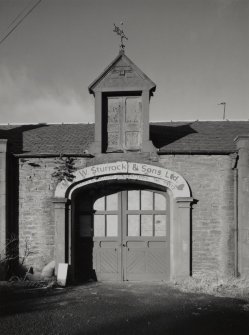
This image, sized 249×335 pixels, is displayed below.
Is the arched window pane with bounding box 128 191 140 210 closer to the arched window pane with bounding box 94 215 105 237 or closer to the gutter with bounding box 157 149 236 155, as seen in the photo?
the arched window pane with bounding box 94 215 105 237

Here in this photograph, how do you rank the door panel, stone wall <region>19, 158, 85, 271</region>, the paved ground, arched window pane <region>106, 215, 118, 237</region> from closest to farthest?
the paved ground < stone wall <region>19, 158, 85, 271</region> < the door panel < arched window pane <region>106, 215, 118, 237</region>

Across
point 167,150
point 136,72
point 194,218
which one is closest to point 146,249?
point 194,218

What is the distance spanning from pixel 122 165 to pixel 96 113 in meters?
1.73

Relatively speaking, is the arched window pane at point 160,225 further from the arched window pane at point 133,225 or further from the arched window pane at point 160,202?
the arched window pane at point 133,225

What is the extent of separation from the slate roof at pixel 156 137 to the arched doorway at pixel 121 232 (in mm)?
1449

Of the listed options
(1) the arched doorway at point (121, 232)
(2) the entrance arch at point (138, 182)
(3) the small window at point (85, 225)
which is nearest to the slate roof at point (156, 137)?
(2) the entrance arch at point (138, 182)

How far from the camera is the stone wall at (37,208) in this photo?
9109 millimetres

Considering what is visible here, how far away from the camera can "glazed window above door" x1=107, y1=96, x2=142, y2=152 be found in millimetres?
9383

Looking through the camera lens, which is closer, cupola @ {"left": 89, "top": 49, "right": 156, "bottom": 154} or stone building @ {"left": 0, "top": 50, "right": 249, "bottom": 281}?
stone building @ {"left": 0, "top": 50, "right": 249, "bottom": 281}

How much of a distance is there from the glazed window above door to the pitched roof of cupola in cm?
36

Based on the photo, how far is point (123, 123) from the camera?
9445 millimetres

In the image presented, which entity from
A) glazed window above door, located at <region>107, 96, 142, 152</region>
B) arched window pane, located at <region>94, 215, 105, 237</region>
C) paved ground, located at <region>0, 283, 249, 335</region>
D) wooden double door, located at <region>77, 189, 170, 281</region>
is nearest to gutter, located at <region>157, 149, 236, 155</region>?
glazed window above door, located at <region>107, 96, 142, 152</region>

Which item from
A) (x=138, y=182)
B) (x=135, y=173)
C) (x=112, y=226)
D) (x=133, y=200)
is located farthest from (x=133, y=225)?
(x=135, y=173)

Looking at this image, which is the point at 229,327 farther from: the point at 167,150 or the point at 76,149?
the point at 76,149
